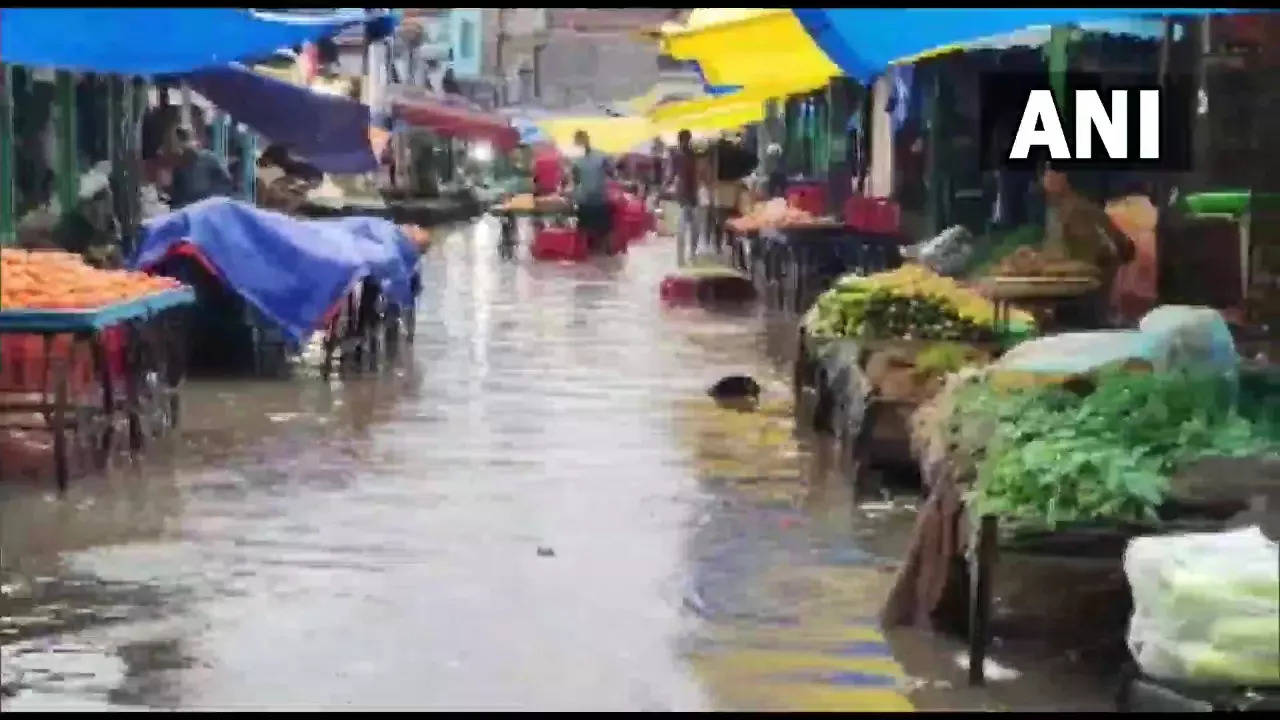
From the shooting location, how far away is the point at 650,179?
65.8 m

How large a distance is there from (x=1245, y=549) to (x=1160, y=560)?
A: 23cm

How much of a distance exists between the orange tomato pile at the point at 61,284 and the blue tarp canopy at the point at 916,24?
130 inches

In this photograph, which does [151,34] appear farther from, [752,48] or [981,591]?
[752,48]

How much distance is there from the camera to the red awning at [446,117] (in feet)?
114

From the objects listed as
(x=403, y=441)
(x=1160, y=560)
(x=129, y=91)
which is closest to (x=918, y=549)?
(x=1160, y=560)

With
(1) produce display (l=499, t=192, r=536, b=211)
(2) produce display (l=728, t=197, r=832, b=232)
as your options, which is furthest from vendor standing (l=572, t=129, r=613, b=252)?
(2) produce display (l=728, t=197, r=832, b=232)

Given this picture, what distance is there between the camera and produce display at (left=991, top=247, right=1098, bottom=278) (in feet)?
35.9

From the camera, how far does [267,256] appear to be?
13938 millimetres

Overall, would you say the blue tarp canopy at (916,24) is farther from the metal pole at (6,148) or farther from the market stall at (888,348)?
the metal pole at (6,148)

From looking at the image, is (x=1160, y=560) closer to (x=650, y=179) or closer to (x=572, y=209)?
(x=572, y=209)

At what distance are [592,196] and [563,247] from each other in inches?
56.9

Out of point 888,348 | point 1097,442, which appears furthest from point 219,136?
point 1097,442

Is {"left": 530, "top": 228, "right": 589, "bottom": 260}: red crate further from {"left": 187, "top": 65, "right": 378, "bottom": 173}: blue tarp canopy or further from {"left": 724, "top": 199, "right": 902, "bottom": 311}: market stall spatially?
{"left": 187, "top": 65, "right": 378, "bottom": 173}: blue tarp canopy

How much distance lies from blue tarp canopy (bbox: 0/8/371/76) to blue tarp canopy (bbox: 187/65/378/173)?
187 inches
